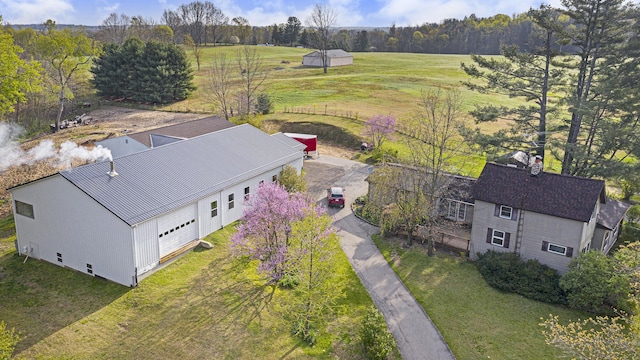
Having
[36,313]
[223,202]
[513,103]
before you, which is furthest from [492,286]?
[513,103]

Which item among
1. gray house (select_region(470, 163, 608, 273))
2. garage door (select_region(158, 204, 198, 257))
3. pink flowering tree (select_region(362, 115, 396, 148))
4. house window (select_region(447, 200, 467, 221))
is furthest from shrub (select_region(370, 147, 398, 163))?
garage door (select_region(158, 204, 198, 257))

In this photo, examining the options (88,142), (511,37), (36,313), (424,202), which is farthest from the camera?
(511,37)

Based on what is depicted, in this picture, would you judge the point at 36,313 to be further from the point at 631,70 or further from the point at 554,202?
the point at 631,70

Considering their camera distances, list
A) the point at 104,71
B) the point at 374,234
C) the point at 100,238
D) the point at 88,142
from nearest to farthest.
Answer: the point at 100,238, the point at 374,234, the point at 88,142, the point at 104,71

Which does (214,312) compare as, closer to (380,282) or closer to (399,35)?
(380,282)

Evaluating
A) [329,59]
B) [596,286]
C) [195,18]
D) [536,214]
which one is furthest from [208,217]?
[195,18]

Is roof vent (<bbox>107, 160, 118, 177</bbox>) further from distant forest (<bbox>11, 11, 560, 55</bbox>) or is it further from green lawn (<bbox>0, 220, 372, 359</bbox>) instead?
distant forest (<bbox>11, 11, 560, 55</bbox>)

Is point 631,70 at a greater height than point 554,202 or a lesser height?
greater
